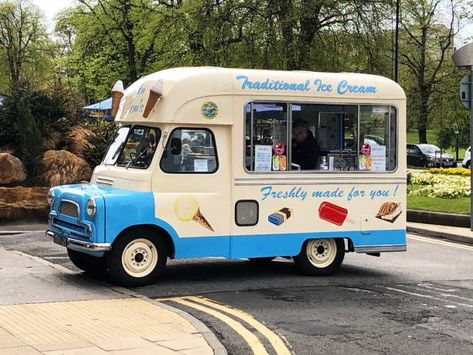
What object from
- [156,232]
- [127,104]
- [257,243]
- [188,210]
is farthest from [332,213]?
[127,104]

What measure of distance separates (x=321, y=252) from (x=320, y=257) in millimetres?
89

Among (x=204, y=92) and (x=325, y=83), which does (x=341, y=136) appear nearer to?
(x=325, y=83)

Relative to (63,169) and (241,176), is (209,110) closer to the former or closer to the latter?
(241,176)

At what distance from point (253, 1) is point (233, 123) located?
1573 centimetres

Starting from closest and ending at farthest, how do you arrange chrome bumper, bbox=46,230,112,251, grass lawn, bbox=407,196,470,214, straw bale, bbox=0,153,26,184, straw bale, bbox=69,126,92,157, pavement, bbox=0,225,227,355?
pavement, bbox=0,225,227,355, chrome bumper, bbox=46,230,112,251, straw bale, bbox=0,153,26,184, grass lawn, bbox=407,196,470,214, straw bale, bbox=69,126,92,157

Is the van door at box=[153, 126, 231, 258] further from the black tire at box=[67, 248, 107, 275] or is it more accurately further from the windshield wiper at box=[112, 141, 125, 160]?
the black tire at box=[67, 248, 107, 275]

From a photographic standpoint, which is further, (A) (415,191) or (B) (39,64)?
(B) (39,64)

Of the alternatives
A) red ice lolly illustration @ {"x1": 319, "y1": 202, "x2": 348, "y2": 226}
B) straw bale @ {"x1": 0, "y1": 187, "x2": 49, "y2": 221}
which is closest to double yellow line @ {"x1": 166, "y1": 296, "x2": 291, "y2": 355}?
red ice lolly illustration @ {"x1": 319, "y1": 202, "x2": 348, "y2": 226}

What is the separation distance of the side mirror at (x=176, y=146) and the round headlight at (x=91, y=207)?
1.27 m

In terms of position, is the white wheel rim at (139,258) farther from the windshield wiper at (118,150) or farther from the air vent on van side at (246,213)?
the windshield wiper at (118,150)

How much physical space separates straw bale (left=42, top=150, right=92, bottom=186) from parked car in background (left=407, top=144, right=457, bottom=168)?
30.1m

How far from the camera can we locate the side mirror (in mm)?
9273

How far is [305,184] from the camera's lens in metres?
9.91

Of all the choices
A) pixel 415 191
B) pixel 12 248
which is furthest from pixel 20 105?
pixel 415 191
